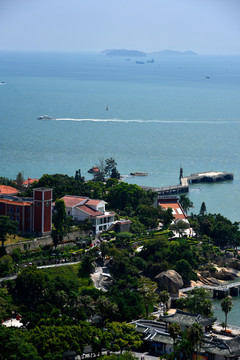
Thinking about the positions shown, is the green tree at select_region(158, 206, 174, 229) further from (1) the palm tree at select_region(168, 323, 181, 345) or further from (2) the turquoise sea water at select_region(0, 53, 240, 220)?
(1) the palm tree at select_region(168, 323, 181, 345)

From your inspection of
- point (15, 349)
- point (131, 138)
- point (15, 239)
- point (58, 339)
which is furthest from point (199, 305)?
point (131, 138)

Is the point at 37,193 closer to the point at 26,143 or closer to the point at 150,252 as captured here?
the point at 150,252

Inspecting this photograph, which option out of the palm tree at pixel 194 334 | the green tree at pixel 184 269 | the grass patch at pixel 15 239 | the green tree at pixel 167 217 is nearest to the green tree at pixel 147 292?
the green tree at pixel 184 269

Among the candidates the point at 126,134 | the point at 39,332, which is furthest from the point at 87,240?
the point at 126,134

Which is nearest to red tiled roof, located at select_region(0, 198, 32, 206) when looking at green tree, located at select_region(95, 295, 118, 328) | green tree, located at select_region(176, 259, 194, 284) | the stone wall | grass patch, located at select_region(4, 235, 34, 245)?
grass patch, located at select_region(4, 235, 34, 245)

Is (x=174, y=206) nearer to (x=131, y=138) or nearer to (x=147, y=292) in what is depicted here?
(x=147, y=292)

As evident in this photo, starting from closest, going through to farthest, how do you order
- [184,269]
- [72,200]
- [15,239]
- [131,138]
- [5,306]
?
[5,306] < [15,239] < [184,269] < [72,200] < [131,138]
